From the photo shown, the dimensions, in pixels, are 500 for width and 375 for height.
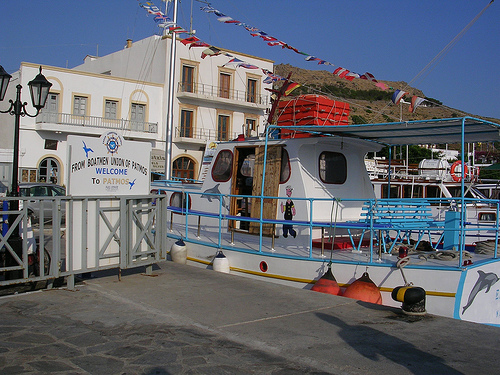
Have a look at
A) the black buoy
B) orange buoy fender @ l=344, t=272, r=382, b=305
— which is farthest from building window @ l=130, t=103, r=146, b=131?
the black buoy

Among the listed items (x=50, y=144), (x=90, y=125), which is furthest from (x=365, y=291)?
(x=50, y=144)

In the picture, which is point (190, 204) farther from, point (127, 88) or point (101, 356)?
point (127, 88)

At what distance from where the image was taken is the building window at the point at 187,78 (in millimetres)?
34500

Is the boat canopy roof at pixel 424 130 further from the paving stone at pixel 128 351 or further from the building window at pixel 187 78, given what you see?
the building window at pixel 187 78

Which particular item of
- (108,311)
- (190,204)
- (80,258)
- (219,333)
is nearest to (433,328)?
(219,333)

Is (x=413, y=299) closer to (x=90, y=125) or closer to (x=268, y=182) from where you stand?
(x=268, y=182)

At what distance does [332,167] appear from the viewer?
9781 millimetres

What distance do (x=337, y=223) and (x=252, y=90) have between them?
31.5 metres

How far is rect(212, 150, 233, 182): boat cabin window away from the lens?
10445 mm

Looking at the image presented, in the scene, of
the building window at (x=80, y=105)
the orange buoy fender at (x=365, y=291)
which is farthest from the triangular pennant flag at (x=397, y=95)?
the building window at (x=80, y=105)

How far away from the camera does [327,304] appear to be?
6555 mm

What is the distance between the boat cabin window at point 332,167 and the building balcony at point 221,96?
25.4 metres

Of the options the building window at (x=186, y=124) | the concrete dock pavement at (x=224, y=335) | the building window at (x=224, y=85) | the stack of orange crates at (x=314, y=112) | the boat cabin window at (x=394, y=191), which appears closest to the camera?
the concrete dock pavement at (x=224, y=335)

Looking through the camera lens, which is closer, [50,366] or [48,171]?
[50,366]
